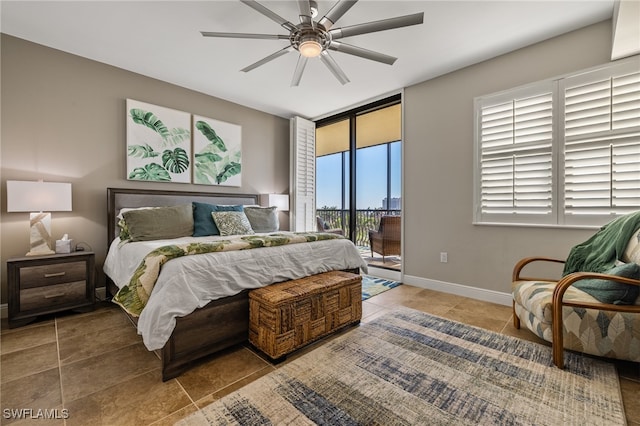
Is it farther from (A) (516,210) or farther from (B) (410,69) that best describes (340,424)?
(B) (410,69)

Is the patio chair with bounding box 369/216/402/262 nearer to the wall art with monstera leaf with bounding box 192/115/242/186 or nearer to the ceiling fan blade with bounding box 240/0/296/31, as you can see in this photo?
the wall art with monstera leaf with bounding box 192/115/242/186

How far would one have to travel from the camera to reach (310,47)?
222cm

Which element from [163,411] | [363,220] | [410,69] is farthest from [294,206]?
[163,411]

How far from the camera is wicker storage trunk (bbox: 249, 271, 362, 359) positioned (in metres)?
1.88

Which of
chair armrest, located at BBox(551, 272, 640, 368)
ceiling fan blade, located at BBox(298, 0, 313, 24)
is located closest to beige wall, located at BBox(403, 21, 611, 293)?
chair armrest, located at BBox(551, 272, 640, 368)

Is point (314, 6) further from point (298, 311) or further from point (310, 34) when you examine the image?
point (298, 311)

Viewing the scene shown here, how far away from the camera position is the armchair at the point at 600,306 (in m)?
1.74

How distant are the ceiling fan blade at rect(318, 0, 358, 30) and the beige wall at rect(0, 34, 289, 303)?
102 inches

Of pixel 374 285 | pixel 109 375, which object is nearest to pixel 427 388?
pixel 109 375

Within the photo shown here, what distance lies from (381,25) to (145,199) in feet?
10.6

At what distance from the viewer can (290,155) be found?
17.0ft

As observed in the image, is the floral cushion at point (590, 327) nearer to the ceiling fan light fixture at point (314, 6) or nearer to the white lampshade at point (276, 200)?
the ceiling fan light fixture at point (314, 6)

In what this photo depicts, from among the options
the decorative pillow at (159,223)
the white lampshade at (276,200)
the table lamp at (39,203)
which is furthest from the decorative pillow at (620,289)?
the table lamp at (39,203)

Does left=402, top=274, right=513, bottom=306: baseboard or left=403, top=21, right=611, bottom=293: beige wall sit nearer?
left=403, top=21, right=611, bottom=293: beige wall
